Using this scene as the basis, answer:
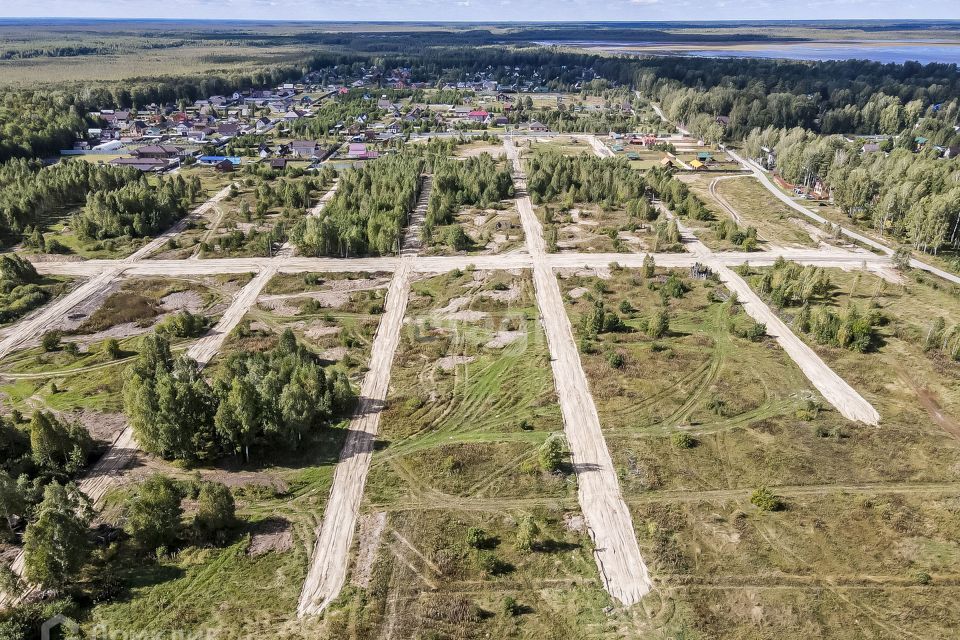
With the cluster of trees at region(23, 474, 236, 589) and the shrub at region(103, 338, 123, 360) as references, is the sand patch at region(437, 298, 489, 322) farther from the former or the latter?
the shrub at region(103, 338, 123, 360)

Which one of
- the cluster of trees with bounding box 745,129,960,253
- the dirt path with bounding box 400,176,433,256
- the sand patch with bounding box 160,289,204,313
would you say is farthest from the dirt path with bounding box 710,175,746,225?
the sand patch with bounding box 160,289,204,313

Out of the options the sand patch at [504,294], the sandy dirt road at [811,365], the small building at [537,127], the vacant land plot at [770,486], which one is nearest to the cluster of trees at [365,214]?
the sand patch at [504,294]

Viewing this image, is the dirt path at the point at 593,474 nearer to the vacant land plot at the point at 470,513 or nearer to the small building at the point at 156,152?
the vacant land plot at the point at 470,513

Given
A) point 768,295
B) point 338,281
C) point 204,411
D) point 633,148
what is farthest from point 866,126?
point 204,411

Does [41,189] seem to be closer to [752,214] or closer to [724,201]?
[724,201]

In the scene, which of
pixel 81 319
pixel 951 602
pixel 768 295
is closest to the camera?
pixel 951 602

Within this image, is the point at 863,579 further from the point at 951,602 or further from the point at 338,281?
the point at 338,281
